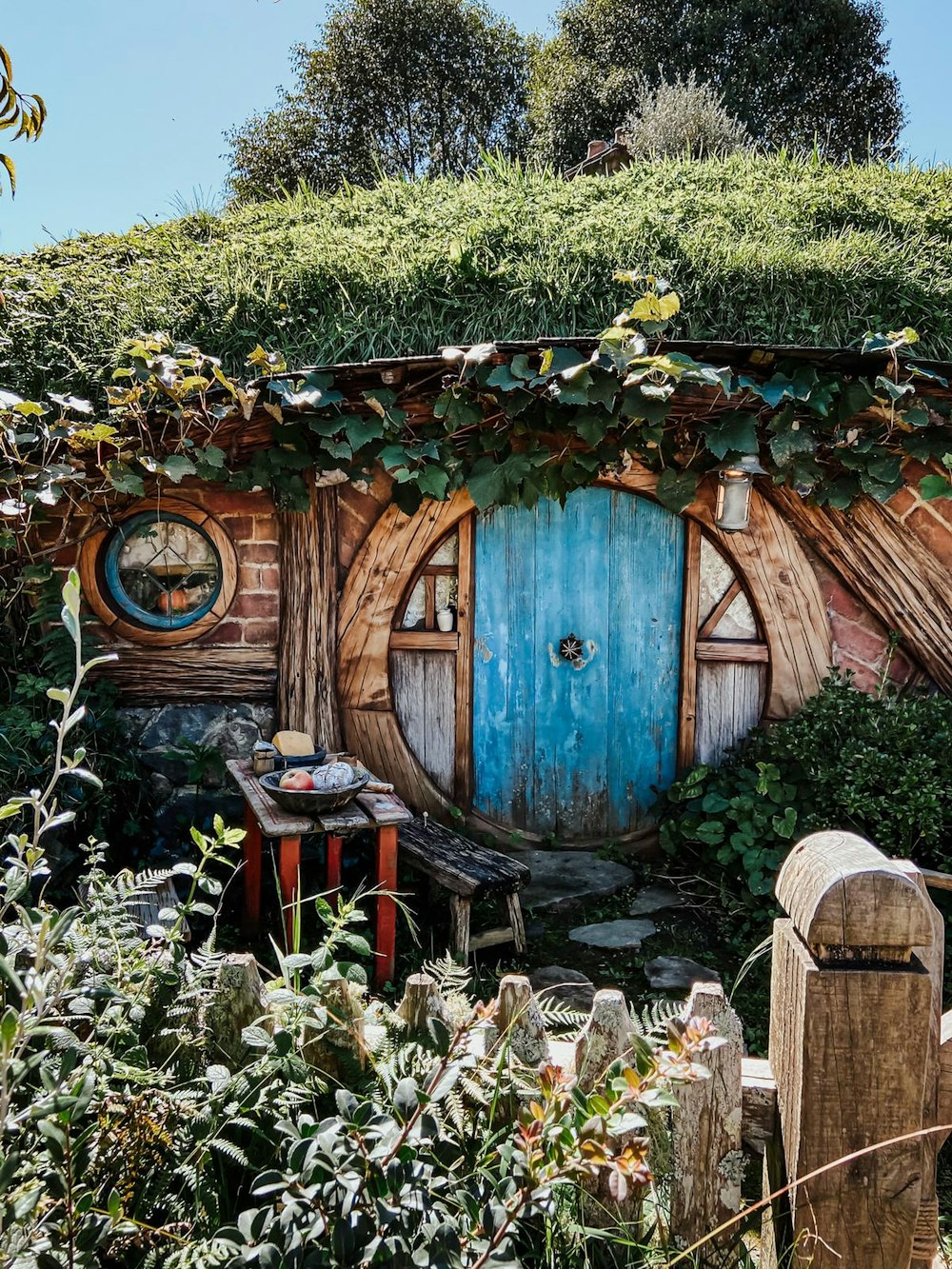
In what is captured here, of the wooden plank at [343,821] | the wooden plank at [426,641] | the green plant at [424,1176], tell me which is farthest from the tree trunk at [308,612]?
the green plant at [424,1176]

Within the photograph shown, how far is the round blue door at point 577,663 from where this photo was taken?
5.17 metres

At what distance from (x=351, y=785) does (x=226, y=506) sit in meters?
1.91

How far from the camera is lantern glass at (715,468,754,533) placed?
4688mm

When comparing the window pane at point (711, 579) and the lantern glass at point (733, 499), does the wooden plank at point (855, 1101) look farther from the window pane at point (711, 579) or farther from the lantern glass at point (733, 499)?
the window pane at point (711, 579)

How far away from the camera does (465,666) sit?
517cm

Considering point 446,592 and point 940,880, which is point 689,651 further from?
point 940,880

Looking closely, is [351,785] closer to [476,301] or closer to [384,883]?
[384,883]

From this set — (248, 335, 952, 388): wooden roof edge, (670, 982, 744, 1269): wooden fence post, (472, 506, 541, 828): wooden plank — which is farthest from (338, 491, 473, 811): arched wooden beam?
(670, 982, 744, 1269): wooden fence post

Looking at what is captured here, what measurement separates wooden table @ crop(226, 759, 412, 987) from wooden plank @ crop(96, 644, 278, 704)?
88 centimetres

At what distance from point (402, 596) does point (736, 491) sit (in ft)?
6.03

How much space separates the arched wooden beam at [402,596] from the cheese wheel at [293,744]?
0.86 m

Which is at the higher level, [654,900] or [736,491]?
[736,491]

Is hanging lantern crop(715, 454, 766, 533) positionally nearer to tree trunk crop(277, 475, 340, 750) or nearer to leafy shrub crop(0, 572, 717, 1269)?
tree trunk crop(277, 475, 340, 750)

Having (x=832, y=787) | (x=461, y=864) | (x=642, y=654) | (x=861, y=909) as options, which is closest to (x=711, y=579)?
(x=642, y=654)
